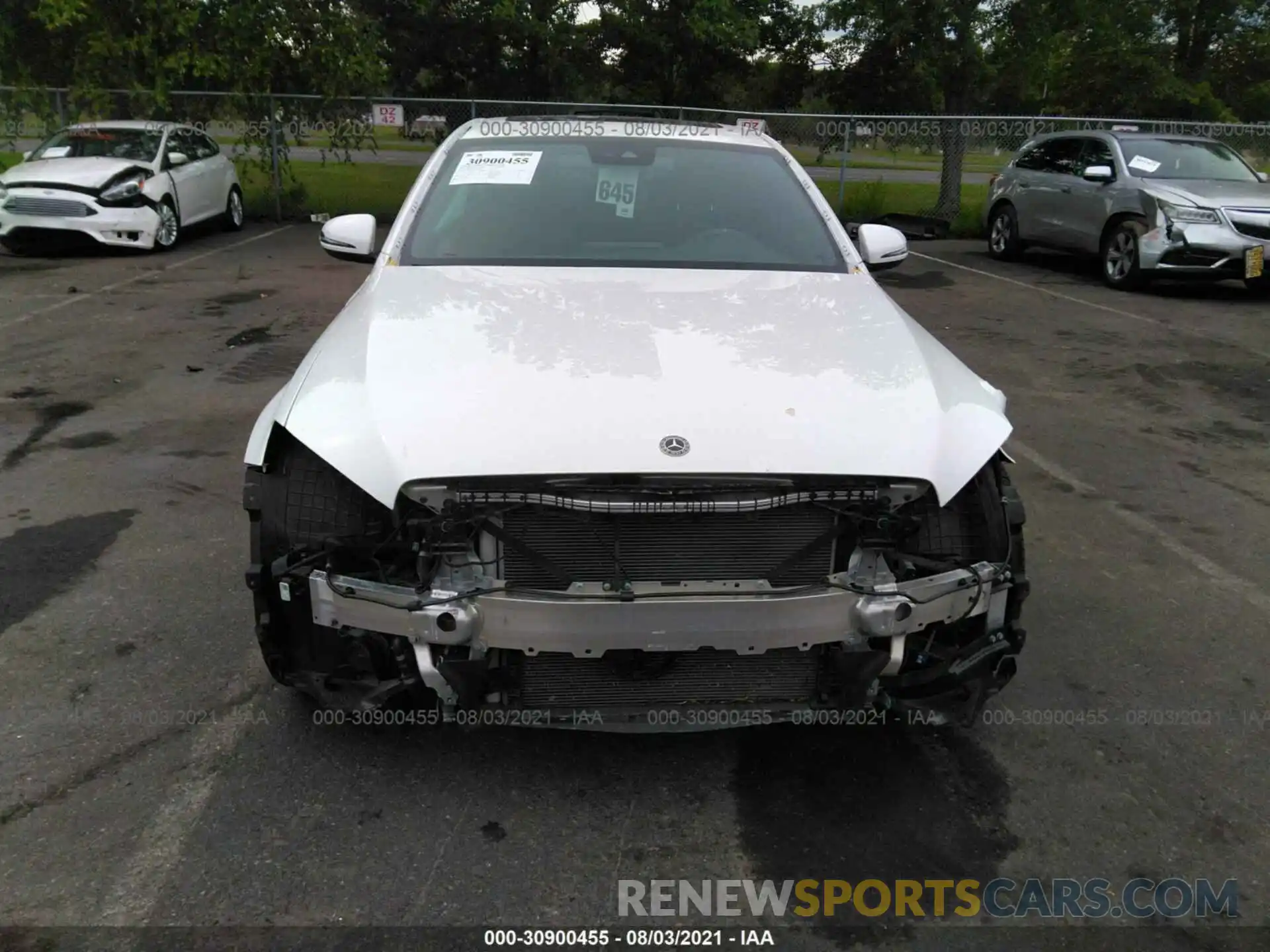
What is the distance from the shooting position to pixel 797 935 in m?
2.40

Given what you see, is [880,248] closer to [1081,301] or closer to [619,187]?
[619,187]

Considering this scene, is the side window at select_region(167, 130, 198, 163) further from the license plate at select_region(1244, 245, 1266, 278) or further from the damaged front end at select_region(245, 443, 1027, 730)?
the license plate at select_region(1244, 245, 1266, 278)

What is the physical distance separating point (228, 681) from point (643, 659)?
4.97ft

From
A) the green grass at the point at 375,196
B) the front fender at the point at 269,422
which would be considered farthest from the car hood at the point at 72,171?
the front fender at the point at 269,422

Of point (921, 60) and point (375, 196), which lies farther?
point (375, 196)

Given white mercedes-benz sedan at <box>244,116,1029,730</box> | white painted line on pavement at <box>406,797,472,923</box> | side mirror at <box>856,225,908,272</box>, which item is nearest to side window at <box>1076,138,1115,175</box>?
side mirror at <box>856,225,908,272</box>

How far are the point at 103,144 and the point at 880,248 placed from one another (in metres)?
11.4

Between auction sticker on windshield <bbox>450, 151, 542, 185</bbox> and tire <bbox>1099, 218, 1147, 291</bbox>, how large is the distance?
28.6 ft

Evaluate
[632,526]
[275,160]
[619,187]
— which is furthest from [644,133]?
[275,160]

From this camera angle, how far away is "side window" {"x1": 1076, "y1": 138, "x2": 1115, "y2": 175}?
11688 mm

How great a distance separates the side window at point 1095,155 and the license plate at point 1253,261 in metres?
1.88

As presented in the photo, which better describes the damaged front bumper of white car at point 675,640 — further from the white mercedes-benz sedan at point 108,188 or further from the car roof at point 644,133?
the white mercedes-benz sedan at point 108,188

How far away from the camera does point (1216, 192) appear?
10.6 meters

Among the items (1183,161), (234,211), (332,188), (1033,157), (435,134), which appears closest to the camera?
(1183,161)
